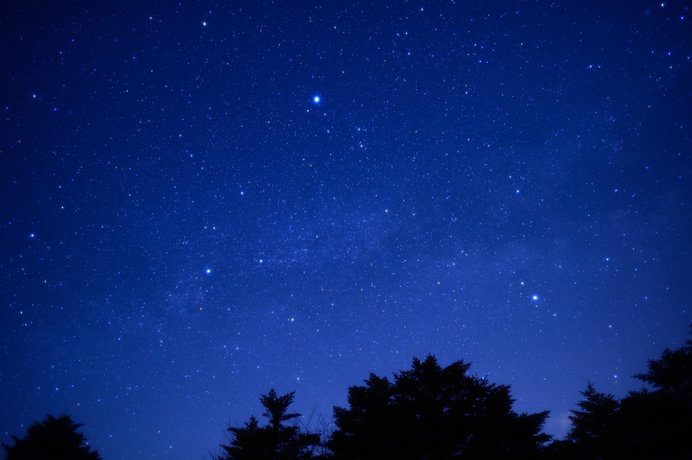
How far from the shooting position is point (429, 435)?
9922 mm

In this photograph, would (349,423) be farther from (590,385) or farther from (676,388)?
(676,388)

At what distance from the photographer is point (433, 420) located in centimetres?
1032

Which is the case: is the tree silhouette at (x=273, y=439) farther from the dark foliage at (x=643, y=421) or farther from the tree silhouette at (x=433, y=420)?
the dark foliage at (x=643, y=421)

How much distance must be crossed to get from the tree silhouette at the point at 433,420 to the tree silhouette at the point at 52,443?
37.6 ft

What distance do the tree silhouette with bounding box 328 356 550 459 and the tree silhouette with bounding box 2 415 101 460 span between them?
37.6 ft

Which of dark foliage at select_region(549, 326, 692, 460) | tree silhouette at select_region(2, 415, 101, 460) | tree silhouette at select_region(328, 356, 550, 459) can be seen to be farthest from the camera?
tree silhouette at select_region(2, 415, 101, 460)

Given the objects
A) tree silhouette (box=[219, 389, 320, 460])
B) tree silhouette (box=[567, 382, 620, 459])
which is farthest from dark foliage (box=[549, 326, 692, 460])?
tree silhouette (box=[219, 389, 320, 460])

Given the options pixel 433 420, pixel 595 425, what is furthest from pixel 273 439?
pixel 595 425

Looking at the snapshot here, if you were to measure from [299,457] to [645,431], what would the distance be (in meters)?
12.9

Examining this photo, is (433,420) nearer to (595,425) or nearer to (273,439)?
(273,439)

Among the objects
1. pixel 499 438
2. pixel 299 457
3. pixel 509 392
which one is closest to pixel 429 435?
pixel 499 438

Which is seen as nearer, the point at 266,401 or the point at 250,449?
the point at 250,449

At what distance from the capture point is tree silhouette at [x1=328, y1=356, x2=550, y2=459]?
32.5ft

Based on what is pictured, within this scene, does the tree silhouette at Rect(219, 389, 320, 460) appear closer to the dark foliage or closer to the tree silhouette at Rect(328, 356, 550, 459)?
the tree silhouette at Rect(328, 356, 550, 459)
